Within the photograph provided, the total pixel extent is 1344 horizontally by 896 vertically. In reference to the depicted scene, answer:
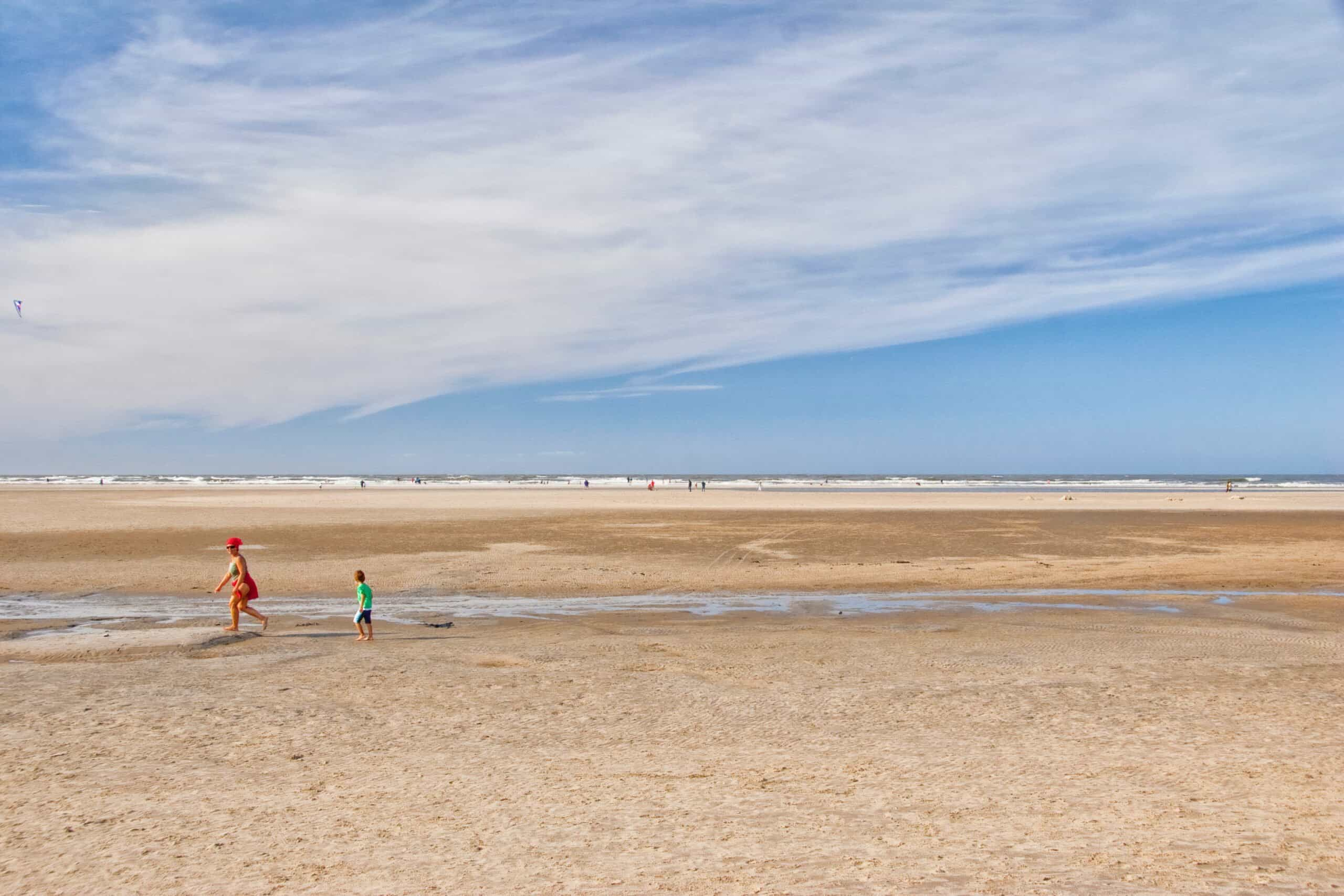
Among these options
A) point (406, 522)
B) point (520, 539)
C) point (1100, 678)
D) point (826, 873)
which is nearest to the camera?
point (826, 873)

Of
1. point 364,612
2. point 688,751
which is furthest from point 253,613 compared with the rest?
point 688,751

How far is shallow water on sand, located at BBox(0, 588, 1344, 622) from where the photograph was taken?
1758 centimetres

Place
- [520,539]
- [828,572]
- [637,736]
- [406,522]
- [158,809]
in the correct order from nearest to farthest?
1. [158,809]
2. [637,736]
3. [828,572]
4. [520,539]
5. [406,522]

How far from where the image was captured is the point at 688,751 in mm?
8562

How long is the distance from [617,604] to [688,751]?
33.7 feet

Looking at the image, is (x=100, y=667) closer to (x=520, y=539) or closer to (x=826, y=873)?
(x=826, y=873)

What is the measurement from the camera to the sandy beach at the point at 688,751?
5.98 meters

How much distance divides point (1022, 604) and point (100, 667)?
1572 cm

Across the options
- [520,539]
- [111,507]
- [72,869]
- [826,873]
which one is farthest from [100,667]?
[111,507]

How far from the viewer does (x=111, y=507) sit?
52969 mm

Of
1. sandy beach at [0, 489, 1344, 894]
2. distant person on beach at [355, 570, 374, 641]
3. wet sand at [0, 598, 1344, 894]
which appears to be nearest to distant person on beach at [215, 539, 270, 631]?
sandy beach at [0, 489, 1344, 894]

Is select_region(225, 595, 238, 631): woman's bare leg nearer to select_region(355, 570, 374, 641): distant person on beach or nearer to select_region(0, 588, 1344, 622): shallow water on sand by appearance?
select_region(355, 570, 374, 641): distant person on beach

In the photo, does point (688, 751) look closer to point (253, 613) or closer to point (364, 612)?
point (364, 612)

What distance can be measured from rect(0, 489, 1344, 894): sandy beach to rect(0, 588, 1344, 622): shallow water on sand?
1.35 feet
